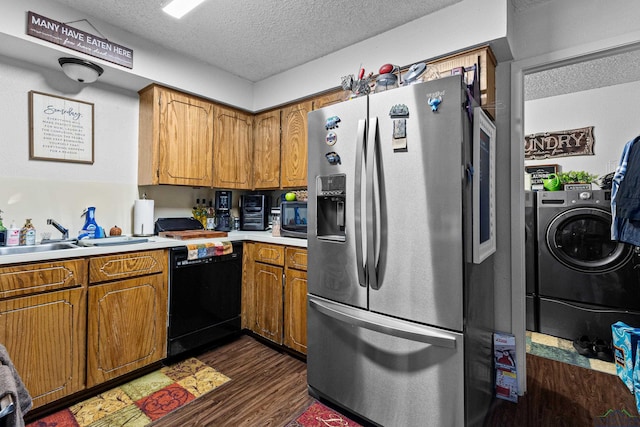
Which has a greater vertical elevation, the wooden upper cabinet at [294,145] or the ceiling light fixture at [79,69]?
the ceiling light fixture at [79,69]

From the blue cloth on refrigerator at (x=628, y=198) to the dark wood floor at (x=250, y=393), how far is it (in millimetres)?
2196

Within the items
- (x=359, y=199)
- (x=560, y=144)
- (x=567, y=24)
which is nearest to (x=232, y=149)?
(x=359, y=199)

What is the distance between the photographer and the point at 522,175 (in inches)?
80.2

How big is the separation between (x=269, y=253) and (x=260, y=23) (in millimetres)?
1718

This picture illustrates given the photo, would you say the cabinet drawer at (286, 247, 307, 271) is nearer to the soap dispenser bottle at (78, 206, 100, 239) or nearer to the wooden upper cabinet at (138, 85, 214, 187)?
the wooden upper cabinet at (138, 85, 214, 187)

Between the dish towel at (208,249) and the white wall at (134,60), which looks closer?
the white wall at (134,60)

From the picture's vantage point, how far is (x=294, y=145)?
2.98 m

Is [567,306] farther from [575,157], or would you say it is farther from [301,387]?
[301,387]

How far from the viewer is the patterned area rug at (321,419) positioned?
5.75 ft

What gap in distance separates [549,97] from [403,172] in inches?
137

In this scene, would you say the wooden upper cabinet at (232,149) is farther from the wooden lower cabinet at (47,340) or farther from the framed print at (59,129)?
the wooden lower cabinet at (47,340)

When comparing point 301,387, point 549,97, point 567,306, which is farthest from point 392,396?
point 549,97

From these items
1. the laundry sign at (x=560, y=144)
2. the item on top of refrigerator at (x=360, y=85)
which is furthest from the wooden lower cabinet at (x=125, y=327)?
the laundry sign at (x=560, y=144)

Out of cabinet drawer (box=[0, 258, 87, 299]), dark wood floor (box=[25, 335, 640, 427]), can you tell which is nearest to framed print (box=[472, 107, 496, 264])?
dark wood floor (box=[25, 335, 640, 427])
